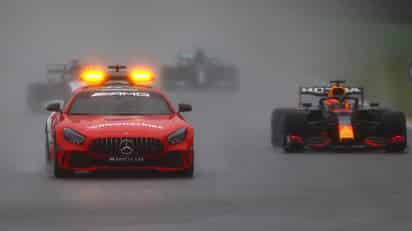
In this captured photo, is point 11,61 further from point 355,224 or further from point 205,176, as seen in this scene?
point 355,224

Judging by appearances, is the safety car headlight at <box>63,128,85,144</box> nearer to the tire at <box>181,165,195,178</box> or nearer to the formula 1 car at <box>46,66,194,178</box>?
the formula 1 car at <box>46,66,194,178</box>

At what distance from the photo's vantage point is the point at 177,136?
58.5 feet

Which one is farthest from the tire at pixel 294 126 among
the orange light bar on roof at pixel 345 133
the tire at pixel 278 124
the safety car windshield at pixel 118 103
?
the safety car windshield at pixel 118 103

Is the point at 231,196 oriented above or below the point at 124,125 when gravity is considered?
below

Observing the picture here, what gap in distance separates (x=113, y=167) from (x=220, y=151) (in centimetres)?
634

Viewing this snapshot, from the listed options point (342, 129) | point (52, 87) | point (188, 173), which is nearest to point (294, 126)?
point (342, 129)

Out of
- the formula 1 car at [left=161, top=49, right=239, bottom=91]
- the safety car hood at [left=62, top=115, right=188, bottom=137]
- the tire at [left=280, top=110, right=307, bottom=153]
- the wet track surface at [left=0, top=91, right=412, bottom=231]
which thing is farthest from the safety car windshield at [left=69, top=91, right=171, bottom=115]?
the formula 1 car at [left=161, top=49, right=239, bottom=91]

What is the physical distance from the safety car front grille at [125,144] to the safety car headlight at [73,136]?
15cm

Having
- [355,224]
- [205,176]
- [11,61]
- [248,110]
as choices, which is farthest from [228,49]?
[355,224]

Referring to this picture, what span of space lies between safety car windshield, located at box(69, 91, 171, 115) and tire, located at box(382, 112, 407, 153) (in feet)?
14.4

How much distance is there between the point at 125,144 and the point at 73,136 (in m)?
0.61

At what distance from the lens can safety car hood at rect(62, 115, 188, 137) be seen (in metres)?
17.8

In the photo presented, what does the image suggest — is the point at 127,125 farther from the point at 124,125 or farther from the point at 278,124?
the point at 278,124

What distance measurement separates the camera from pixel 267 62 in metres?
68.5
